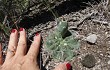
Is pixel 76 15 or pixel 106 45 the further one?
pixel 76 15

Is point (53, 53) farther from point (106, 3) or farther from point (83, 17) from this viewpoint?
point (106, 3)

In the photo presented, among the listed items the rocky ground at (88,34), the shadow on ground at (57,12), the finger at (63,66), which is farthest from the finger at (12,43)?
the finger at (63,66)

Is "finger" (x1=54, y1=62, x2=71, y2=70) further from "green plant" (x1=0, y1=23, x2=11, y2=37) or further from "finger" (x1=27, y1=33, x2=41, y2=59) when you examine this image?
"green plant" (x1=0, y1=23, x2=11, y2=37)

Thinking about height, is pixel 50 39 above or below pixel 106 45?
above

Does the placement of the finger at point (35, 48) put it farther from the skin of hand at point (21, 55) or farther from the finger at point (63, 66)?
the finger at point (63, 66)

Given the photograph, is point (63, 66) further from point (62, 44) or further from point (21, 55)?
point (21, 55)

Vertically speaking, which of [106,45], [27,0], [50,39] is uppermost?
[27,0]

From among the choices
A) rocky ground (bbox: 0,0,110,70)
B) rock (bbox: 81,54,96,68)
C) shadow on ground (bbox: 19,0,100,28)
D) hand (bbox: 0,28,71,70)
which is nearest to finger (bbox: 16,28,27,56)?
hand (bbox: 0,28,71,70)

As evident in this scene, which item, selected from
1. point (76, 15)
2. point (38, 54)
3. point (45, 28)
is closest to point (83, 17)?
point (76, 15)
